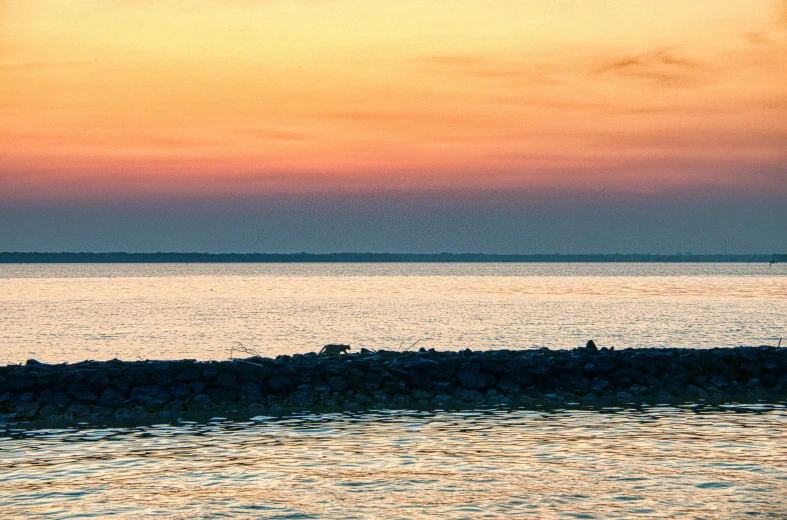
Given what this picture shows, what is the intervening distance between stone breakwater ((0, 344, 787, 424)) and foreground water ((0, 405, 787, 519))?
2247mm

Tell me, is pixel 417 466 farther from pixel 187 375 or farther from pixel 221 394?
pixel 187 375

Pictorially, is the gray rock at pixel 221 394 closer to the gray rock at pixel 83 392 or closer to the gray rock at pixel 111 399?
the gray rock at pixel 111 399

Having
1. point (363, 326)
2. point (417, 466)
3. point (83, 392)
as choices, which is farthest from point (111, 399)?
point (363, 326)

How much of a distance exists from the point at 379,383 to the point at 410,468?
29.2 feet

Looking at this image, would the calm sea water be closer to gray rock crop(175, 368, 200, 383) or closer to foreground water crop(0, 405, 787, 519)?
foreground water crop(0, 405, 787, 519)

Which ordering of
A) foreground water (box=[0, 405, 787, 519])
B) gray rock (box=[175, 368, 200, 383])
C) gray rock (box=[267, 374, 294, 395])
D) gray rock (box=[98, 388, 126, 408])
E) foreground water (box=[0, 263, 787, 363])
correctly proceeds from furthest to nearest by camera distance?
foreground water (box=[0, 263, 787, 363]) → gray rock (box=[267, 374, 294, 395]) → gray rock (box=[175, 368, 200, 383]) → gray rock (box=[98, 388, 126, 408]) → foreground water (box=[0, 405, 787, 519])

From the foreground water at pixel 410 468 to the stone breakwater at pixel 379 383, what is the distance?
225 cm

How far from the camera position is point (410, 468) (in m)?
15.5

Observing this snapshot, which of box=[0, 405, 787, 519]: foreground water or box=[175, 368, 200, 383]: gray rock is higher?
box=[175, 368, 200, 383]: gray rock

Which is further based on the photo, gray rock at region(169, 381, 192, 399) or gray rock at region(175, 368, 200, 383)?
gray rock at region(175, 368, 200, 383)

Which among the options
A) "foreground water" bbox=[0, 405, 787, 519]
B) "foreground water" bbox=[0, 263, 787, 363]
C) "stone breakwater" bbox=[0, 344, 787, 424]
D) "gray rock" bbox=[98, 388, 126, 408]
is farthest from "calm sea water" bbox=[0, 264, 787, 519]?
"foreground water" bbox=[0, 263, 787, 363]

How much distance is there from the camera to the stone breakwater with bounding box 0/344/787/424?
890 inches

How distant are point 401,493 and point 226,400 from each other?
10.4m

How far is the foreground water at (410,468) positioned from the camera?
42.3 ft
